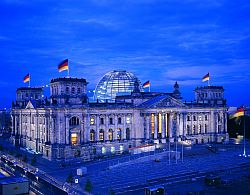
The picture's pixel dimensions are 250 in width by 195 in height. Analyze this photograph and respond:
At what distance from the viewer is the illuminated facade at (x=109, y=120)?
91.5 m

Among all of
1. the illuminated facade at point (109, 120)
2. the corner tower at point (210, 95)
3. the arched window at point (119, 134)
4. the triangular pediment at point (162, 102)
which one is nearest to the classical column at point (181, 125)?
the illuminated facade at point (109, 120)

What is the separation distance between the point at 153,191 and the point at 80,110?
44401 mm

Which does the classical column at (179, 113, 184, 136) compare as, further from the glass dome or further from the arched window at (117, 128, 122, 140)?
the arched window at (117, 128, 122, 140)

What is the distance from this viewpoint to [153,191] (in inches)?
2098

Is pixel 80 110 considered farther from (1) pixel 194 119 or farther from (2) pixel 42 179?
(1) pixel 194 119

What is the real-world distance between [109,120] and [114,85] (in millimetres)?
23670

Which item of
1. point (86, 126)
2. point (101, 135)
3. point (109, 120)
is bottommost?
point (101, 135)

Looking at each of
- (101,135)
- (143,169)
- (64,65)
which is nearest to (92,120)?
(101,135)

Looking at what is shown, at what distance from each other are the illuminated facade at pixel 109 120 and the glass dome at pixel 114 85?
267 inches

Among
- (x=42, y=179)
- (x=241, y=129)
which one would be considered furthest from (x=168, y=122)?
(x=42, y=179)

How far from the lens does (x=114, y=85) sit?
401ft

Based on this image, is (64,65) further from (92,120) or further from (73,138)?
(73,138)

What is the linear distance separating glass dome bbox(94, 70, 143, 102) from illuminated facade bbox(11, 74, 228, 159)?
22.2 feet

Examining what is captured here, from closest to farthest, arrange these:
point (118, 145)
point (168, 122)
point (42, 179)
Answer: point (42, 179)
point (118, 145)
point (168, 122)
